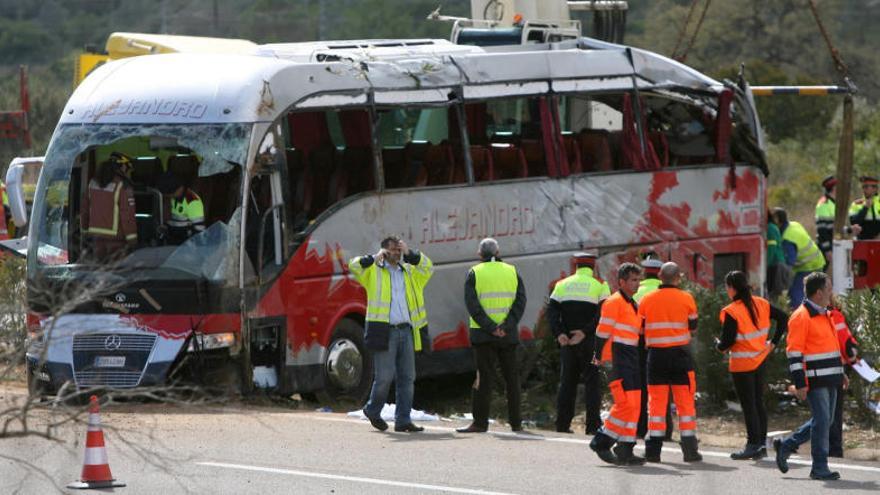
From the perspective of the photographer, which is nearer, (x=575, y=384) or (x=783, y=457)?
(x=783, y=457)

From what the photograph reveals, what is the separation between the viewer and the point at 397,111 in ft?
56.3

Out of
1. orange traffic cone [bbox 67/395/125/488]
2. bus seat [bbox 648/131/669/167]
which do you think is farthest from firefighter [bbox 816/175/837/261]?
orange traffic cone [bbox 67/395/125/488]

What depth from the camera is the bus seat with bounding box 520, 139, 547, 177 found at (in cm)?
1822

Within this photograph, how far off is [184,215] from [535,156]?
414cm

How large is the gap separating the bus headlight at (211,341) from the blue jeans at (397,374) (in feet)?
4.85

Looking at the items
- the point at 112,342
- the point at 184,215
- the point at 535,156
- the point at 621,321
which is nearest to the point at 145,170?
the point at 184,215

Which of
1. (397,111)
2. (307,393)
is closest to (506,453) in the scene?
(307,393)

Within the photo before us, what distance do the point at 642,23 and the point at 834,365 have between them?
55.2 meters

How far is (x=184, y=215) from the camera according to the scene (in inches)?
617

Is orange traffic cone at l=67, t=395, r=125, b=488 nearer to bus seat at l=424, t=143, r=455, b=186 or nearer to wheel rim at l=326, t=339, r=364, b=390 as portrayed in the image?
wheel rim at l=326, t=339, r=364, b=390

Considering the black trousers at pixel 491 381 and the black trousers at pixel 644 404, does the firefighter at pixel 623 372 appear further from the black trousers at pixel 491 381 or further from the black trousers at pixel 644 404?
the black trousers at pixel 491 381

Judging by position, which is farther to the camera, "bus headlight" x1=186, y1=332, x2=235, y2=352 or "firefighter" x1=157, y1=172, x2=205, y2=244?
"firefighter" x1=157, y1=172, x2=205, y2=244

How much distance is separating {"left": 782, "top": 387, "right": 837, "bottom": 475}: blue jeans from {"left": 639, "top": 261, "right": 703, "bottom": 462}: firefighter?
87 centimetres

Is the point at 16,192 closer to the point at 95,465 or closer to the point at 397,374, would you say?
the point at 397,374
